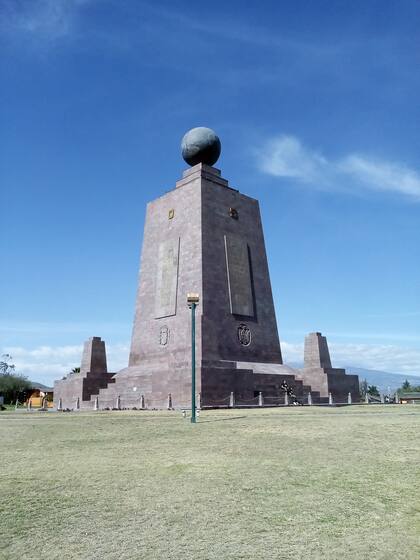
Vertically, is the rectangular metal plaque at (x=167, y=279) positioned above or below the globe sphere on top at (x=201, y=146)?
below

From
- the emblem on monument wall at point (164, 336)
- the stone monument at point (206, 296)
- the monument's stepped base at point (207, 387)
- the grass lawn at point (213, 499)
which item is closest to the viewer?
the grass lawn at point (213, 499)

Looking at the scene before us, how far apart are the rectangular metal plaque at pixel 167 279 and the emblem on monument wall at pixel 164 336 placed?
0.89 metres

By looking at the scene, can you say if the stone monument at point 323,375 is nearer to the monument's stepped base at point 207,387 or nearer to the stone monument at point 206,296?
the stone monument at point 206,296

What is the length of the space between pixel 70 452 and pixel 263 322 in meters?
24.3

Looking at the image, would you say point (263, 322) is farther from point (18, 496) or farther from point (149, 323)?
point (18, 496)

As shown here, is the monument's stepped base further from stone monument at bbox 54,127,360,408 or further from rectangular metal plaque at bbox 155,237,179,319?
rectangular metal plaque at bbox 155,237,179,319

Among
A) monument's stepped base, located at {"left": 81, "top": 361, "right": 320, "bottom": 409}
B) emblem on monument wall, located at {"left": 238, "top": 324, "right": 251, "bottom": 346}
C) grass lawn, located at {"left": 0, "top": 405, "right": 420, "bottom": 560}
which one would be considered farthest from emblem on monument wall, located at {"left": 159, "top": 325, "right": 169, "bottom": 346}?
grass lawn, located at {"left": 0, "top": 405, "right": 420, "bottom": 560}

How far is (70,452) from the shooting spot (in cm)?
1011

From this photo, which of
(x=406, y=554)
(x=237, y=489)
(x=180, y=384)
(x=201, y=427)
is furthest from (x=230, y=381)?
(x=406, y=554)

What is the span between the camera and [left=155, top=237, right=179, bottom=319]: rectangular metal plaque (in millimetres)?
31844

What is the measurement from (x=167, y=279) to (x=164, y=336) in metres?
3.79

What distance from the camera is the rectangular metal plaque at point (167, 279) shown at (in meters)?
31.8

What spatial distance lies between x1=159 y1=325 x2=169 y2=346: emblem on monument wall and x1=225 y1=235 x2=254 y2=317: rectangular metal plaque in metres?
4.26

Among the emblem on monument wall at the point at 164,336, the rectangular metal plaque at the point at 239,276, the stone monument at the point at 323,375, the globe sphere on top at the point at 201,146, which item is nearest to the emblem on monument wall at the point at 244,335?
the rectangular metal plaque at the point at 239,276
